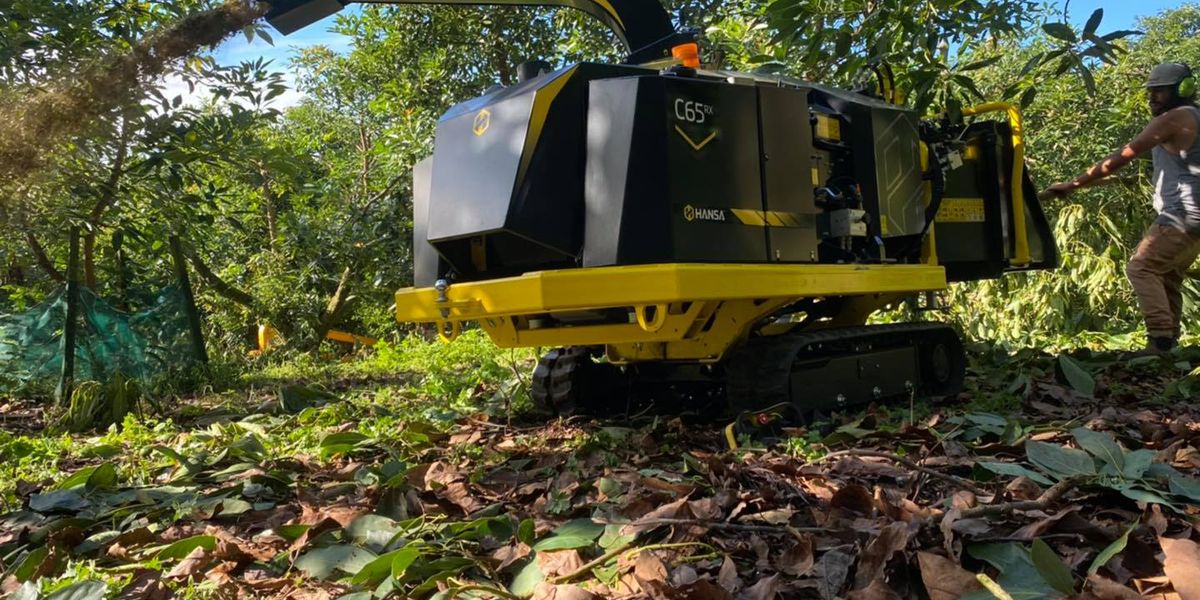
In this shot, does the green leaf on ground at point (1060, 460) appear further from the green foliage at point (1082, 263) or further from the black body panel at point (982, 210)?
the green foliage at point (1082, 263)

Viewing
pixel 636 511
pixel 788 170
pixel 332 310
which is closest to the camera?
pixel 636 511

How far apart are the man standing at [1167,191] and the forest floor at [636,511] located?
58.6 inches

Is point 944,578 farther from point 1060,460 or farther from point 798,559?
point 1060,460

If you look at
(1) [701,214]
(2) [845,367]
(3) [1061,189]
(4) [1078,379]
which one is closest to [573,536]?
(1) [701,214]

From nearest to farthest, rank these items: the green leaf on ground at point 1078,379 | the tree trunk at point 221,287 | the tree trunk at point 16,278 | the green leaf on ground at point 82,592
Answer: the green leaf on ground at point 82,592 < the green leaf on ground at point 1078,379 < the tree trunk at point 221,287 < the tree trunk at point 16,278

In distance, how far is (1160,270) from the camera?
609 cm

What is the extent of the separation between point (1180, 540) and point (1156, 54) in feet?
73.8

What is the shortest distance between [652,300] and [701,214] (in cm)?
49

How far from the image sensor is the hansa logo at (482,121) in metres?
4.47

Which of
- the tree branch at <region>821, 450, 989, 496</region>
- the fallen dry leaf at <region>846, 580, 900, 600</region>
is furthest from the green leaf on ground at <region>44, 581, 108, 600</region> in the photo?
the tree branch at <region>821, 450, 989, 496</region>

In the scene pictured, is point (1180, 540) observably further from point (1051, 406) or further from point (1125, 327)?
point (1125, 327)

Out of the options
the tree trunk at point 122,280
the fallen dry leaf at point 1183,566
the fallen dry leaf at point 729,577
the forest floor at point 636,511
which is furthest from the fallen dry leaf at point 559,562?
the tree trunk at point 122,280

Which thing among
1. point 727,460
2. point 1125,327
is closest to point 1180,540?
point 727,460

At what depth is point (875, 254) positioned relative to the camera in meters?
4.98
